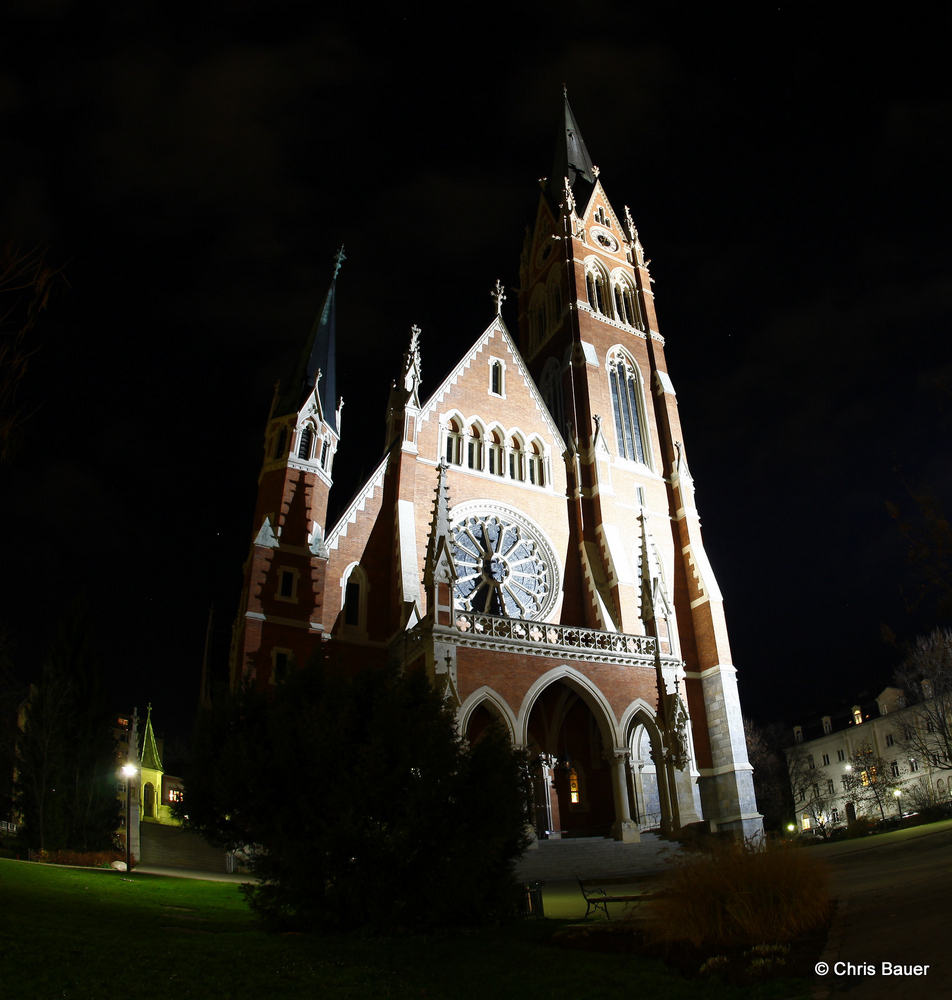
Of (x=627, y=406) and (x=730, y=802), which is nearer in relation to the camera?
(x=730, y=802)

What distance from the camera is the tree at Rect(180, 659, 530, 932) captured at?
1000cm

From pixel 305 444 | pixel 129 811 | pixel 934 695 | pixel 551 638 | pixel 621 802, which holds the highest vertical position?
pixel 305 444

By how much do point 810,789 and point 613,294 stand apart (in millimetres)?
43164

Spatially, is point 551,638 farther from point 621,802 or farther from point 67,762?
point 67,762

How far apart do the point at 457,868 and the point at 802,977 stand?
5092 mm

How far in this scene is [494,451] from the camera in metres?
29.9

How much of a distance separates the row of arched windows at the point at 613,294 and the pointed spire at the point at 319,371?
44.5 feet

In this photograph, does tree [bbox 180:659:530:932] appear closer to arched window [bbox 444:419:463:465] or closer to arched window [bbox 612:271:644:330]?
arched window [bbox 444:419:463:465]

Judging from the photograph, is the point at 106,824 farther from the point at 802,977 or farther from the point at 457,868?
the point at 802,977

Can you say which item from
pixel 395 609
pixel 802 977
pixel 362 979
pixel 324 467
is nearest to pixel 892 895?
pixel 802 977

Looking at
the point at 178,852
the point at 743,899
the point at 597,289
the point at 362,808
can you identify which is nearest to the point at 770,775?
the point at 597,289

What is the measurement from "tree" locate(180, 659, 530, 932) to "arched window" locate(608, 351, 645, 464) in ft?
75.1

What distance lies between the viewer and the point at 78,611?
2973 cm

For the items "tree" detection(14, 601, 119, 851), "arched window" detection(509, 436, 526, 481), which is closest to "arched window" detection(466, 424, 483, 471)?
"arched window" detection(509, 436, 526, 481)
